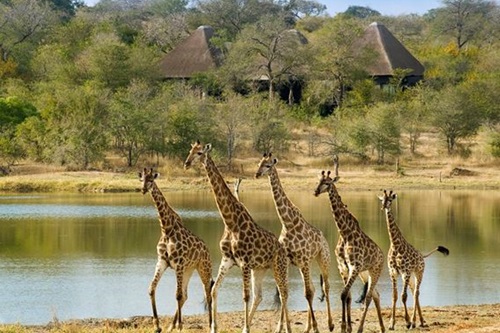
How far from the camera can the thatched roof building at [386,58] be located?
6694 centimetres

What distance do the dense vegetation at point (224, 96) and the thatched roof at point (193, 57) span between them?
1073 mm

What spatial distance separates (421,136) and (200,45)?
65.3 ft

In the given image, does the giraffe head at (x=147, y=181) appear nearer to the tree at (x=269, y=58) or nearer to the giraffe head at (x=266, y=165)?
the giraffe head at (x=266, y=165)

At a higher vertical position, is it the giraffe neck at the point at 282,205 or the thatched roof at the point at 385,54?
the thatched roof at the point at 385,54

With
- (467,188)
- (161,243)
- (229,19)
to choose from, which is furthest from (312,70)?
(161,243)

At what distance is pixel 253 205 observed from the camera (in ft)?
129

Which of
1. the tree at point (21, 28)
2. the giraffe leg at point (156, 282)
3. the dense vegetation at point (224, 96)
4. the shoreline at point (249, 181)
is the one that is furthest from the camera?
the tree at point (21, 28)

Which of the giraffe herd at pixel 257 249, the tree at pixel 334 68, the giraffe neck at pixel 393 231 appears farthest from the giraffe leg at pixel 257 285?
the tree at pixel 334 68

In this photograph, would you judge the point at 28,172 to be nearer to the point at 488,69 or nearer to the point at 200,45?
the point at 200,45

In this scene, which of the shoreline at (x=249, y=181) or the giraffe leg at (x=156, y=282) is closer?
the giraffe leg at (x=156, y=282)

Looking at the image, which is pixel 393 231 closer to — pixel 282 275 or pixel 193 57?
pixel 282 275

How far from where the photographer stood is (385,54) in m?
68.3

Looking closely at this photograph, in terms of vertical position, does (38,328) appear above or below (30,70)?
below

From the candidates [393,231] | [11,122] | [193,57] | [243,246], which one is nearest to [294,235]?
[243,246]
